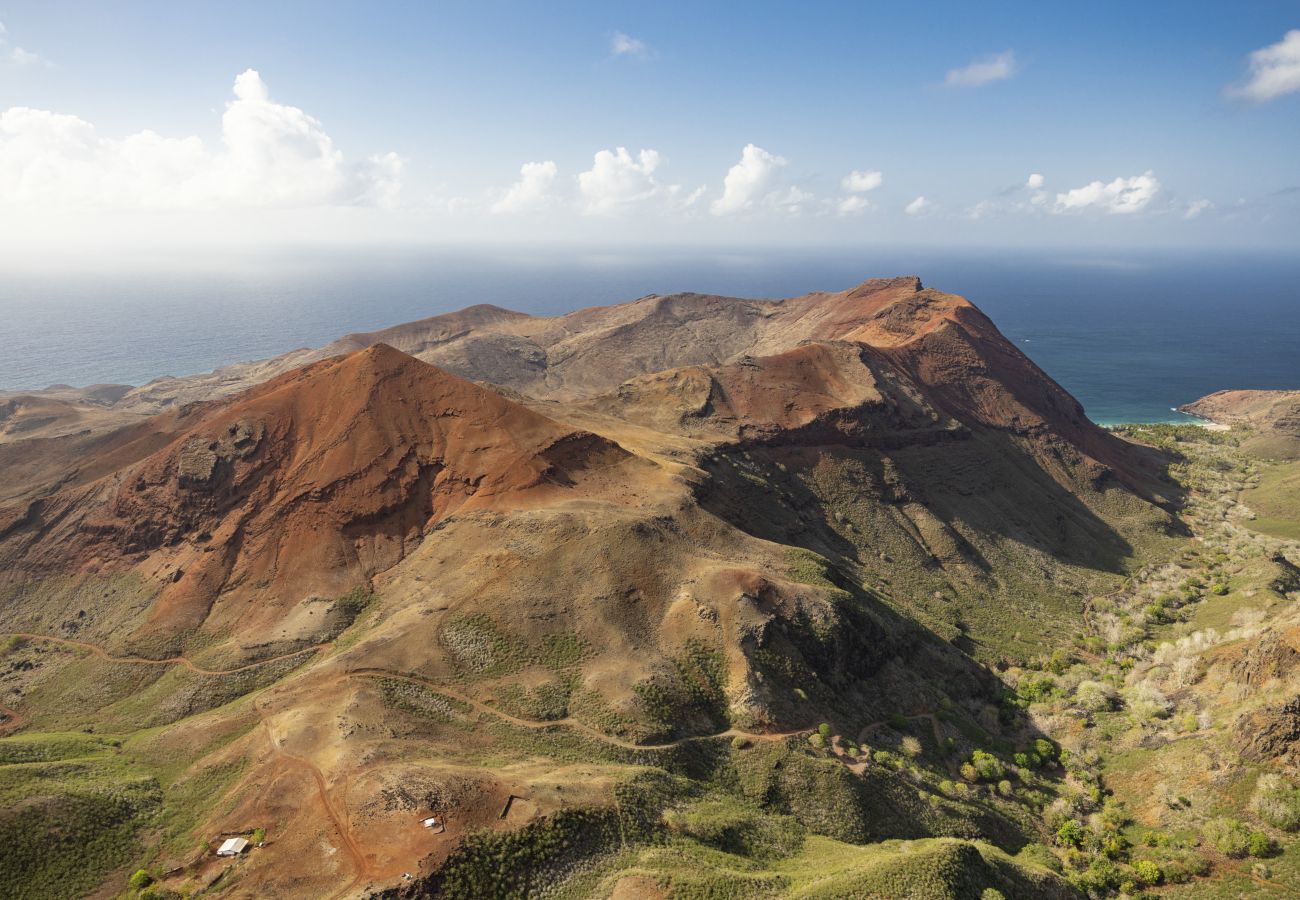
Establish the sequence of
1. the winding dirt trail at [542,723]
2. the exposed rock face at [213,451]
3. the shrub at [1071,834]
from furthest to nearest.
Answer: the exposed rock face at [213,451]
the shrub at [1071,834]
the winding dirt trail at [542,723]

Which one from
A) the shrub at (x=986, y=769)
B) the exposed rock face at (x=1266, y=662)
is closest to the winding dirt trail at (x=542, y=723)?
the shrub at (x=986, y=769)

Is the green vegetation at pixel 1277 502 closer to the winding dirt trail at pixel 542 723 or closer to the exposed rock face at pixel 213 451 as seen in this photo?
the winding dirt trail at pixel 542 723

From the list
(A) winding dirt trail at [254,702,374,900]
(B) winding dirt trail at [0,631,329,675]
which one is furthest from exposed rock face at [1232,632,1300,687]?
(B) winding dirt trail at [0,631,329,675]

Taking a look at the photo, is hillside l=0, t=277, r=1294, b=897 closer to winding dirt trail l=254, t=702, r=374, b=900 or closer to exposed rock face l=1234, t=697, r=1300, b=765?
winding dirt trail l=254, t=702, r=374, b=900

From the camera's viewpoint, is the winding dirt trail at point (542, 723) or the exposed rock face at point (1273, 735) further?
the exposed rock face at point (1273, 735)

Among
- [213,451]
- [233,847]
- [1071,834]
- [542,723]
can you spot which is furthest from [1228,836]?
[213,451]

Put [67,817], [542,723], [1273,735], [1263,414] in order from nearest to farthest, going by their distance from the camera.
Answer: [67,817] < [542,723] < [1273,735] < [1263,414]

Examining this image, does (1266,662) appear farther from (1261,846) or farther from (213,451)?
(213,451)
